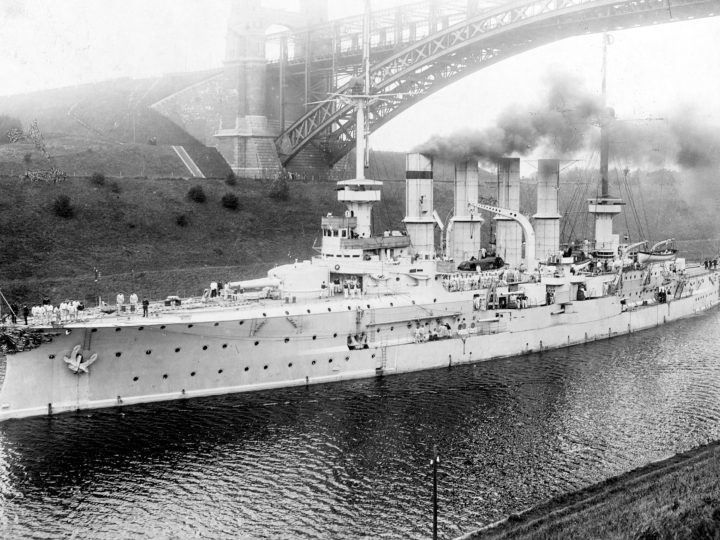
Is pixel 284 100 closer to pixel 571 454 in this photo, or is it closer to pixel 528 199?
pixel 528 199

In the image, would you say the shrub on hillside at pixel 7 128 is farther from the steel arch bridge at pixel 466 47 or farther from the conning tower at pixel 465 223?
the conning tower at pixel 465 223

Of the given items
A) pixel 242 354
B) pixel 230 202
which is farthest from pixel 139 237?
pixel 242 354

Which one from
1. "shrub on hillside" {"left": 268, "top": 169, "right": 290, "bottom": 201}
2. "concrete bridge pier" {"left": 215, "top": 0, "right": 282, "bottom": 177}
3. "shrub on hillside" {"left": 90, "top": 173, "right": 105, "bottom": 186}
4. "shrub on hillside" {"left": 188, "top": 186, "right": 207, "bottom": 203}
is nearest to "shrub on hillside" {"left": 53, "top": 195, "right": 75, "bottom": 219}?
"shrub on hillside" {"left": 90, "top": 173, "right": 105, "bottom": 186}

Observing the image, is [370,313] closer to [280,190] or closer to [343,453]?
[343,453]

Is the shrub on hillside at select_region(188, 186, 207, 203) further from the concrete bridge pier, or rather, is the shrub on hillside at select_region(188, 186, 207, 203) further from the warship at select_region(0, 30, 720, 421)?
the warship at select_region(0, 30, 720, 421)

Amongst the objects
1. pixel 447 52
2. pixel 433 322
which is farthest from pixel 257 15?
pixel 433 322
